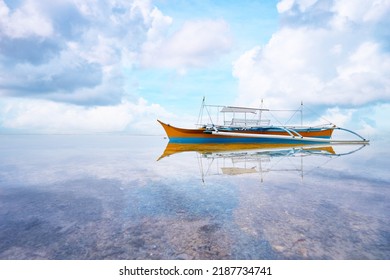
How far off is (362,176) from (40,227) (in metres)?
11.3

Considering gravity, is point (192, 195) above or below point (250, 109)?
below

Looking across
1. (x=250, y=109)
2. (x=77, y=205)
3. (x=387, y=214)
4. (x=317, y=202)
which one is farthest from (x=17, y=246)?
(x=250, y=109)

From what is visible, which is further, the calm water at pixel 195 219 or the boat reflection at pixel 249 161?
the boat reflection at pixel 249 161

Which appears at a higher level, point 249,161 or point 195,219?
point 249,161

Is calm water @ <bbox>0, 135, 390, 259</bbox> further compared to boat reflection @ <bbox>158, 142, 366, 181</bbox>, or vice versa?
boat reflection @ <bbox>158, 142, 366, 181</bbox>

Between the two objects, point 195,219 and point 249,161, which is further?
point 249,161

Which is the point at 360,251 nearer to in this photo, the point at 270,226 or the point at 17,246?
the point at 270,226

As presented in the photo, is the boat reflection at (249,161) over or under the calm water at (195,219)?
over

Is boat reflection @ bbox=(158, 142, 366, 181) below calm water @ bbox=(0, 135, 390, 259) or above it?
above

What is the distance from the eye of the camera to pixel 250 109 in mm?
30469

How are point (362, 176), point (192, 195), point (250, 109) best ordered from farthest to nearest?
point (250, 109) → point (362, 176) → point (192, 195)

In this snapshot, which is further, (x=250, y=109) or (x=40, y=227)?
(x=250, y=109)

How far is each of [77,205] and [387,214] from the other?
713 cm
